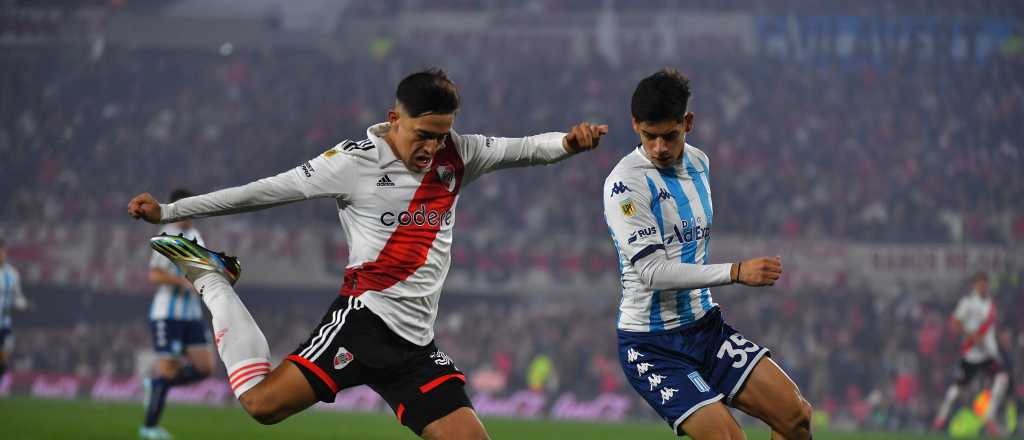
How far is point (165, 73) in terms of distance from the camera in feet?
80.3

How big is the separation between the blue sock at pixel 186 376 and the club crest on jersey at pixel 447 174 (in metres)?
6.86

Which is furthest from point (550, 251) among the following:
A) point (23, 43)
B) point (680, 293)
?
point (680, 293)

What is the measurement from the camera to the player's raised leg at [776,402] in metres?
5.56

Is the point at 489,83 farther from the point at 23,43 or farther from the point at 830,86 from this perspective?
the point at 23,43

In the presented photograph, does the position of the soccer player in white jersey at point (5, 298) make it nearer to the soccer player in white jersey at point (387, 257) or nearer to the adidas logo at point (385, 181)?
the soccer player in white jersey at point (387, 257)

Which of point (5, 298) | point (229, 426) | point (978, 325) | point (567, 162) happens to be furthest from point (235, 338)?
point (567, 162)

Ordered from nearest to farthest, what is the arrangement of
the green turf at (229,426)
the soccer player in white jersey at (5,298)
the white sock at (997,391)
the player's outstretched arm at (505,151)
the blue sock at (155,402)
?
the player's outstretched arm at (505,151) → the blue sock at (155,402) → the green turf at (229,426) → the soccer player in white jersey at (5,298) → the white sock at (997,391)

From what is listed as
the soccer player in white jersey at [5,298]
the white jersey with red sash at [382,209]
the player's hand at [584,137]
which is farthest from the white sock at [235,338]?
the soccer player in white jersey at [5,298]

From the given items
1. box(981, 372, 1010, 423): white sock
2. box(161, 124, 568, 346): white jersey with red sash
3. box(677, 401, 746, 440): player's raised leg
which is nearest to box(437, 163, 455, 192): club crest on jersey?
box(161, 124, 568, 346): white jersey with red sash

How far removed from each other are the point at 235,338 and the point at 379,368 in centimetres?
77

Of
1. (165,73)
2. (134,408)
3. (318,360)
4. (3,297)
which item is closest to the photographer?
(318,360)

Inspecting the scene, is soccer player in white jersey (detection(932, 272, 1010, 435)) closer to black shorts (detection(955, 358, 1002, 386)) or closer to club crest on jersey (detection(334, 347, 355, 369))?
black shorts (detection(955, 358, 1002, 386))

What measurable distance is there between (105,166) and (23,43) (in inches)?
147

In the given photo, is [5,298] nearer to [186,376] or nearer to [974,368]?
[186,376]
